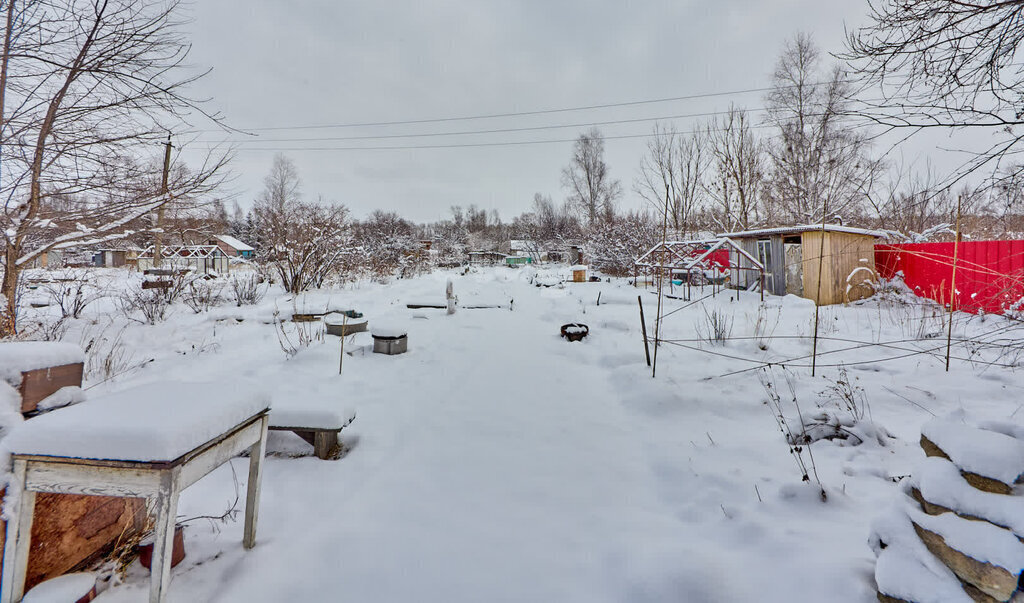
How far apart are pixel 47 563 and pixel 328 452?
149 centimetres

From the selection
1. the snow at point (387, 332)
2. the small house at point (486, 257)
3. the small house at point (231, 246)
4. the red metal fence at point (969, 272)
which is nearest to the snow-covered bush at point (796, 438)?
the snow at point (387, 332)

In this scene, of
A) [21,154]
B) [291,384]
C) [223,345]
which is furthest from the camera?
[223,345]

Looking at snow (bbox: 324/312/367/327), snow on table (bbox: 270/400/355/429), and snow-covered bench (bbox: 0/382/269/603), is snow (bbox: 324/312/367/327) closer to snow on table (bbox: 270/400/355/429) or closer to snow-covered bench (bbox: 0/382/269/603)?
snow on table (bbox: 270/400/355/429)

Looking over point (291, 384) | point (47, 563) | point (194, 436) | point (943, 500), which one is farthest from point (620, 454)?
point (291, 384)

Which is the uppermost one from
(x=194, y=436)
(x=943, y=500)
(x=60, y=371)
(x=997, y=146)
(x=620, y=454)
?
(x=997, y=146)

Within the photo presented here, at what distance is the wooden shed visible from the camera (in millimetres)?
10477

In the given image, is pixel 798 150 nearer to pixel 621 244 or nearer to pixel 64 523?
pixel 621 244

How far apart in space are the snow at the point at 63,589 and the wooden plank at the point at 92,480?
1.18ft

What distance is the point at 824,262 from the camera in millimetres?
10758

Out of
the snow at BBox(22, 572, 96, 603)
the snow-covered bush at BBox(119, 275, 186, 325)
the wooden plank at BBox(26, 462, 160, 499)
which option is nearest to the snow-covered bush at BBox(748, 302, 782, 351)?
the wooden plank at BBox(26, 462, 160, 499)

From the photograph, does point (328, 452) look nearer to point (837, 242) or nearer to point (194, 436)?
point (194, 436)

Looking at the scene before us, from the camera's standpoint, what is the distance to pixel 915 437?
2762mm

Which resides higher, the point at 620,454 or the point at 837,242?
the point at 837,242

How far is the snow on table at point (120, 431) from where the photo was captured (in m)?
1.08
